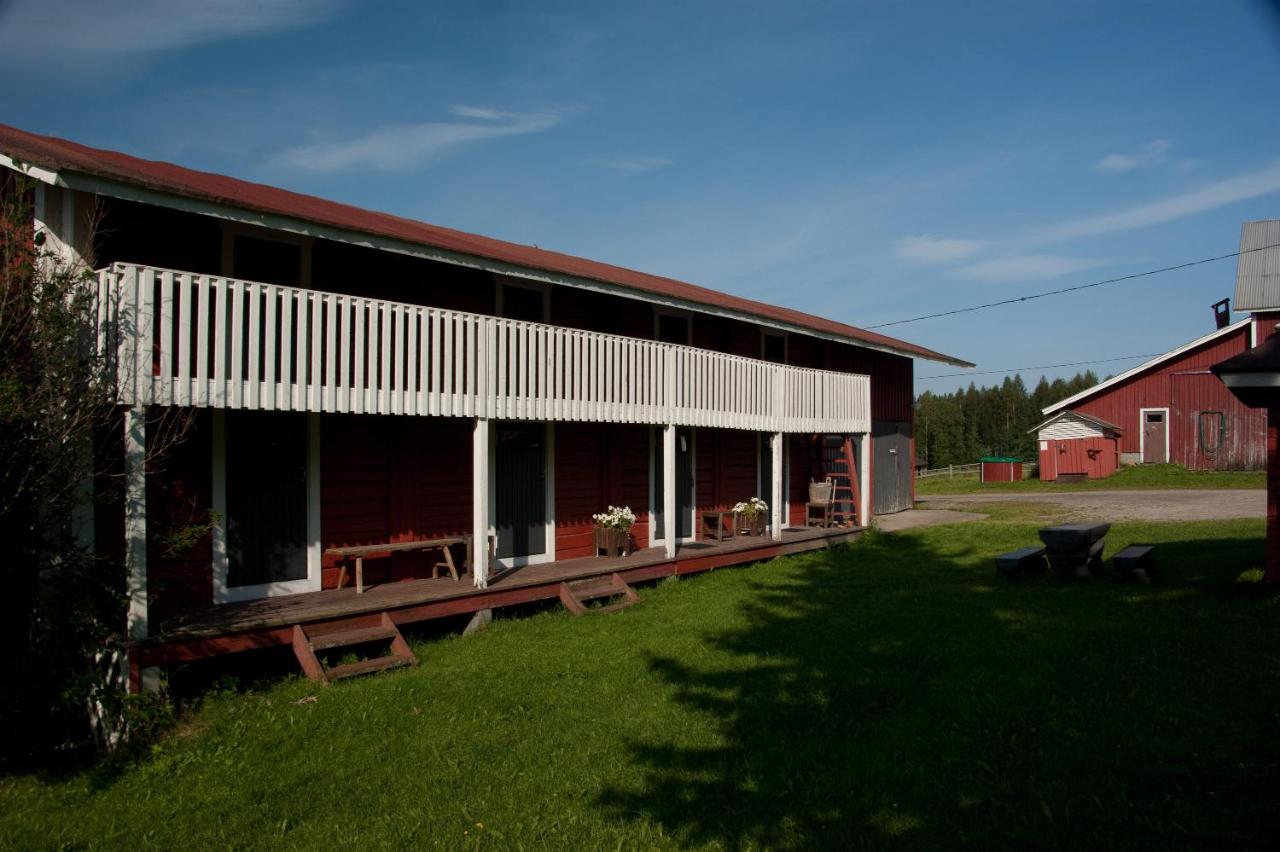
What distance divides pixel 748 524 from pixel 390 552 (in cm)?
751

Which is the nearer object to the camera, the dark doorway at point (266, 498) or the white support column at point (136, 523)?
the white support column at point (136, 523)

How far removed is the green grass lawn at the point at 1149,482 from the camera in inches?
1081

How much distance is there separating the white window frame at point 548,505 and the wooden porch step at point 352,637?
2739mm

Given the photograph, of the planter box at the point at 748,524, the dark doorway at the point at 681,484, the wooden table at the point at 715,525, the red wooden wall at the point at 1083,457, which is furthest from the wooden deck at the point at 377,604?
the red wooden wall at the point at 1083,457

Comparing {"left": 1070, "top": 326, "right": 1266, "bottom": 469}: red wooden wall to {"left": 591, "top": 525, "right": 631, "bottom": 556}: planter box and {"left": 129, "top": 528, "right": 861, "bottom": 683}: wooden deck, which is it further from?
{"left": 591, "top": 525, "right": 631, "bottom": 556}: planter box

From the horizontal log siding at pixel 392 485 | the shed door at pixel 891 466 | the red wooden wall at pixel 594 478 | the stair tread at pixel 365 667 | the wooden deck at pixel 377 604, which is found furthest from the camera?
the shed door at pixel 891 466

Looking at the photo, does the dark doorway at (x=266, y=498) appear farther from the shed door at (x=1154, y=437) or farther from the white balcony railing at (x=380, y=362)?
the shed door at (x=1154, y=437)

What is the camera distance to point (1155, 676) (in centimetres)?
676

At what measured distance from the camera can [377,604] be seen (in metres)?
8.71

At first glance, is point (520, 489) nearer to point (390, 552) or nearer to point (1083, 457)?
point (390, 552)

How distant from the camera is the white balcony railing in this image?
7.10 meters

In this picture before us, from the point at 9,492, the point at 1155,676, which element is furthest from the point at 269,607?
the point at 1155,676

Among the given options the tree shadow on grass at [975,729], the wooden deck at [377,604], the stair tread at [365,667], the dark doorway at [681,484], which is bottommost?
the stair tread at [365,667]

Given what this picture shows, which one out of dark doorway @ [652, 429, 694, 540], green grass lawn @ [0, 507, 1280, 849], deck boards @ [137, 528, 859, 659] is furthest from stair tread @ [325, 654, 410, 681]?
dark doorway @ [652, 429, 694, 540]
